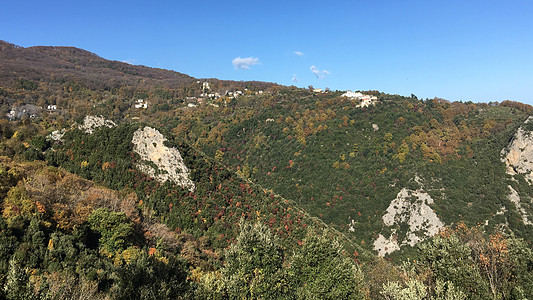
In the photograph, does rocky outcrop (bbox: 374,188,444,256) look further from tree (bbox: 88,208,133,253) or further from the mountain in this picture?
tree (bbox: 88,208,133,253)

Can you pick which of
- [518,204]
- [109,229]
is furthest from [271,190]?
[518,204]

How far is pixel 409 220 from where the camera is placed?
224ft

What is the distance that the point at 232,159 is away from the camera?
107 meters

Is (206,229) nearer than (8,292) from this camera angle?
No

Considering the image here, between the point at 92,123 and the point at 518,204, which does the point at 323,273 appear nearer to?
the point at 92,123

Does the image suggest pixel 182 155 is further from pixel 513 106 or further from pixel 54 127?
pixel 513 106

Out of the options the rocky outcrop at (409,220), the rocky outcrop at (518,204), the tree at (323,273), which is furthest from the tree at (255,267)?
the rocky outcrop at (518,204)

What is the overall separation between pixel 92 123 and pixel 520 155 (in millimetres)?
101357

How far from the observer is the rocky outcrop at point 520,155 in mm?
68312

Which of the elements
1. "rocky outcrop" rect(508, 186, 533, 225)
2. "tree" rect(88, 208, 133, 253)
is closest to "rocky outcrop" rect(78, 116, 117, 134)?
"tree" rect(88, 208, 133, 253)

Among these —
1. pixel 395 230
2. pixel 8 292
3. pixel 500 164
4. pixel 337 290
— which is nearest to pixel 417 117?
pixel 500 164

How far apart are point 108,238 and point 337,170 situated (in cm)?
6981

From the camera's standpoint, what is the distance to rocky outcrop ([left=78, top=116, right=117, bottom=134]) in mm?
52031

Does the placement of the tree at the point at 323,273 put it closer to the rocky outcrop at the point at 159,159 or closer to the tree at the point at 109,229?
the tree at the point at 109,229
